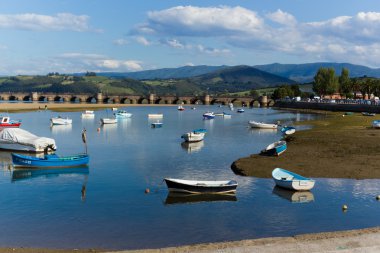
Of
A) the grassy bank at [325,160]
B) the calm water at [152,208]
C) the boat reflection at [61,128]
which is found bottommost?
the calm water at [152,208]

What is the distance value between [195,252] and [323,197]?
1732 cm

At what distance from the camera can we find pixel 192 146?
67.4 metres

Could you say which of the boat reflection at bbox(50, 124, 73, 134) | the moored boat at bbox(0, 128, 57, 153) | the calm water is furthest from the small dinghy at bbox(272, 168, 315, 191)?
the boat reflection at bbox(50, 124, 73, 134)

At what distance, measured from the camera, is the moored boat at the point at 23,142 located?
2304 inches

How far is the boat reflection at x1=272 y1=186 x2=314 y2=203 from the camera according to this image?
34.4m

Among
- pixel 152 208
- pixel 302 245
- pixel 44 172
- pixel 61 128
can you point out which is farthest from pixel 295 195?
pixel 61 128

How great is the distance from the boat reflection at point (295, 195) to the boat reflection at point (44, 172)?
792 inches

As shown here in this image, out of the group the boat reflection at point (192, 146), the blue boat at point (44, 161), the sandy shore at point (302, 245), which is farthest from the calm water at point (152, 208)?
the boat reflection at point (192, 146)

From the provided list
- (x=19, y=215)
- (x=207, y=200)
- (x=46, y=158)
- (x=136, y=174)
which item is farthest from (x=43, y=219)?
(x=46, y=158)

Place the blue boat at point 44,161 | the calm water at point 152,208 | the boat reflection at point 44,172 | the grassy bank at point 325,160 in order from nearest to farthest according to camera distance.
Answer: the calm water at point 152,208 → the grassy bank at point 325,160 → the boat reflection at point 44,172 → the blue boat at point 44,161

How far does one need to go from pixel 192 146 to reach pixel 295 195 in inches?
1293

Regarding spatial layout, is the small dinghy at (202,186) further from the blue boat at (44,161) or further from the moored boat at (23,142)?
the moored boat at (23,142)

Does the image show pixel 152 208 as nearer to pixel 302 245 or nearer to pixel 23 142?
pixel 302 245

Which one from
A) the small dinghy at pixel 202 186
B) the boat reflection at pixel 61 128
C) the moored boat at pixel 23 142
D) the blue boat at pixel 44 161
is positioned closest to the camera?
the small dinghy at pixel 202 186
